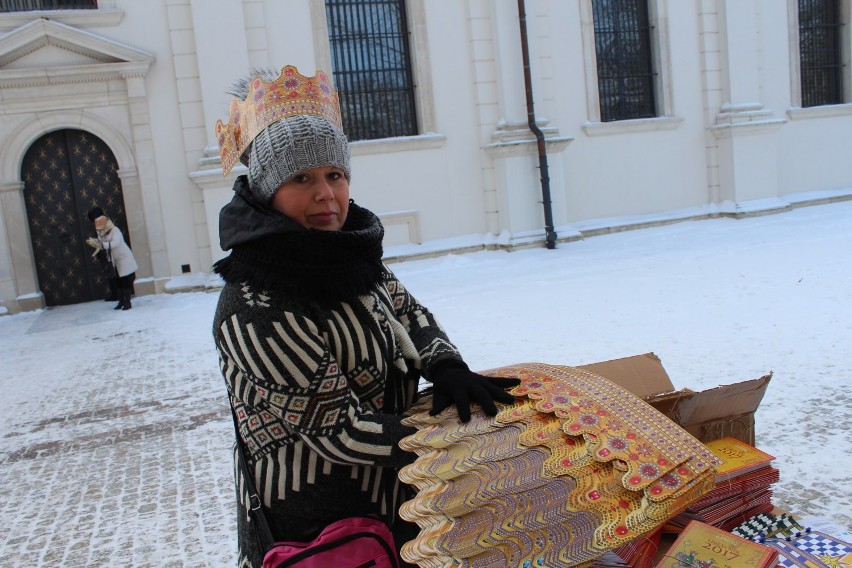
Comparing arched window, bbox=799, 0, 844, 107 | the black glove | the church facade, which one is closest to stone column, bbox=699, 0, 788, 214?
the church facade

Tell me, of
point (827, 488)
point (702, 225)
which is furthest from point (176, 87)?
point (827, 488)

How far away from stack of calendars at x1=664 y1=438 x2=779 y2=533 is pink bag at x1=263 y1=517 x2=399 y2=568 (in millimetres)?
884

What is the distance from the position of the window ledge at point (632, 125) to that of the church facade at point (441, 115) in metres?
0.04

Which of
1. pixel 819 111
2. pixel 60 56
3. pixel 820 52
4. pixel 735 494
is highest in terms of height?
pixel 60 56

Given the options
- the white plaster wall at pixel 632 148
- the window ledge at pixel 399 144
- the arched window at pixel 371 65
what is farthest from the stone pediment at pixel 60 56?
the white plaster wall at pixel 632 148

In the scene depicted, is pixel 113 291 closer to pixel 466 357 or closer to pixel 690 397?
pixel 466 357

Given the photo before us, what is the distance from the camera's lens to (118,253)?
36.8 ft

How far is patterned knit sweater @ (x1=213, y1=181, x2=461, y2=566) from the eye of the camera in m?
1.75

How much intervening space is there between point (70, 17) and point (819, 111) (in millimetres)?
13258

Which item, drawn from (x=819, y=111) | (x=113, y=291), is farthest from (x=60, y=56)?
(x=819, y=111)

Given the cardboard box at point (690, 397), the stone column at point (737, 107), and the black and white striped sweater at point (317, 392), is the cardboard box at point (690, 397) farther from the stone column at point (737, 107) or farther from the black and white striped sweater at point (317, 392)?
the stone column at point (737, 107)

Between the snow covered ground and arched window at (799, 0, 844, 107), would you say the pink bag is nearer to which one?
the snow covered ground

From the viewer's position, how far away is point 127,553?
Result: 363cm

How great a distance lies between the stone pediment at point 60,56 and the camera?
36.1ft
